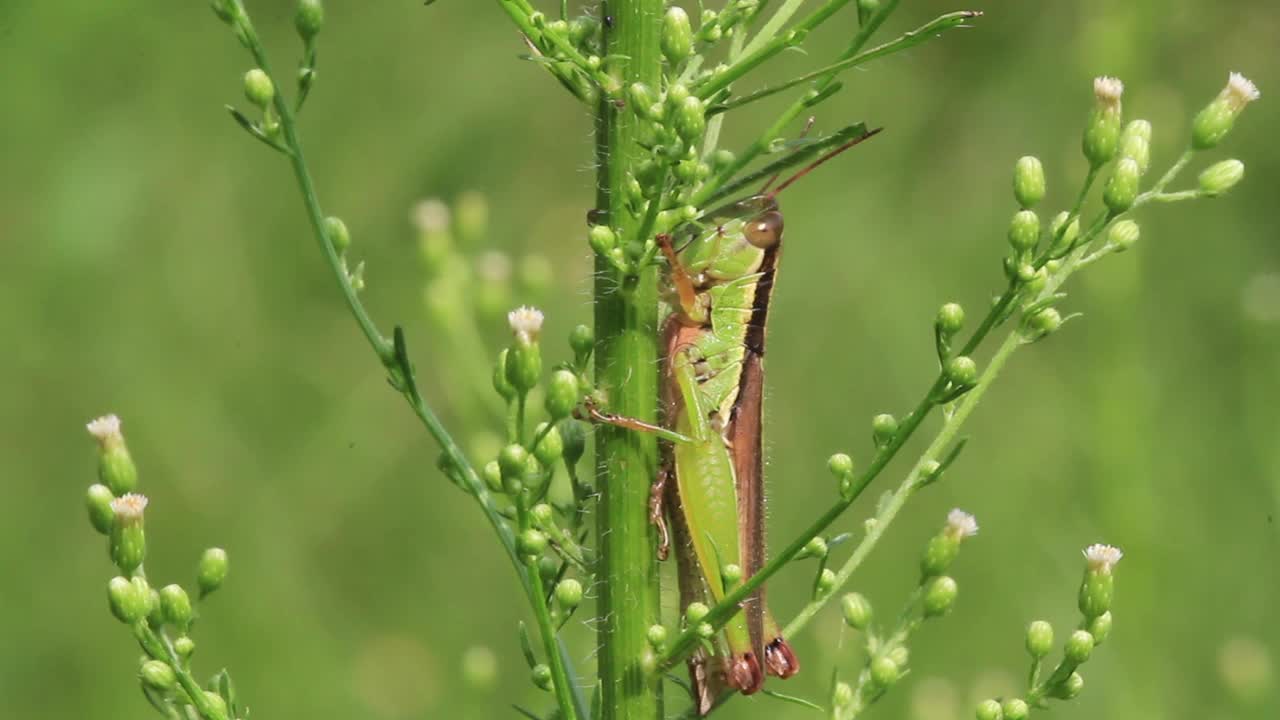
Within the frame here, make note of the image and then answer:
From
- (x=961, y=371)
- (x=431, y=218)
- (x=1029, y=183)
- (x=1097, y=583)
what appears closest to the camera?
(x=961, y=371)

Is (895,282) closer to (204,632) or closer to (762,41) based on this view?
(204,632)

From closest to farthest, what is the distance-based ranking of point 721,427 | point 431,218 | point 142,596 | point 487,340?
point 142,596, point 721,427, point 431,218, point 487,340

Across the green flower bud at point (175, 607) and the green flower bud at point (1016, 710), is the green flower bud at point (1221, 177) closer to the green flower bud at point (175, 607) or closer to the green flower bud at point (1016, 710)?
the green flower bud at point (1016, 710)

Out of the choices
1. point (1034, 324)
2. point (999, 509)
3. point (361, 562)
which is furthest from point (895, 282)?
point (1034, 324)

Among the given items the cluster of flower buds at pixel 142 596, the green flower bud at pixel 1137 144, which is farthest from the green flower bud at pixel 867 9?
the cluster of flower buds at pixel 142 596

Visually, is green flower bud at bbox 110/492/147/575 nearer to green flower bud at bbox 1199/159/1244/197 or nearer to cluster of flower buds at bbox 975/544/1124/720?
cluster of flower buds at bbox 975/544/1124/720

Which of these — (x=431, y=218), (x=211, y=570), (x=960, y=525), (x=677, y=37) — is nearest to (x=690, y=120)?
(x=677, y=37)

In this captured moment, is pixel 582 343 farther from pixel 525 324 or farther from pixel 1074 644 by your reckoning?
pixel 1074 644
